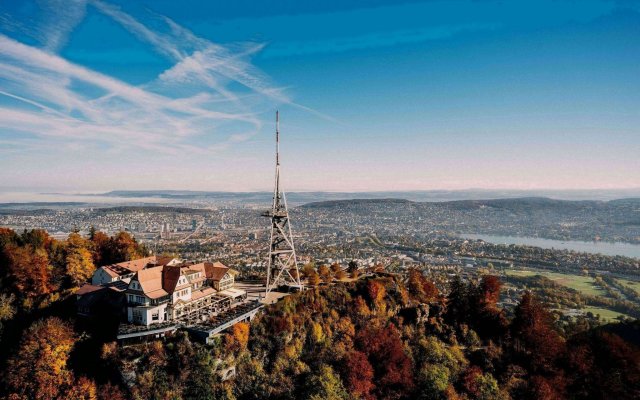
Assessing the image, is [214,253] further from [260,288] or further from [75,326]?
[75,326]

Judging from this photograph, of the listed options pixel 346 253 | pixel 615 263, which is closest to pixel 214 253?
pixel 346 253

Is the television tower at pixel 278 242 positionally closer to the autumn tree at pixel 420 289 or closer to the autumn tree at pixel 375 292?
the autumn tree at pixel 375 292

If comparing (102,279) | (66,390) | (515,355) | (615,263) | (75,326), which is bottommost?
(615,263)

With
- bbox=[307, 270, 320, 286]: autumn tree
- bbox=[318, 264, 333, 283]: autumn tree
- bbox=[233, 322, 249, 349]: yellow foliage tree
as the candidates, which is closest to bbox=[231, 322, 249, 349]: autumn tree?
bbox=[233, 322, 249, 349]: yellow foliage tree

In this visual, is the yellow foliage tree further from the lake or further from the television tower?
the lake

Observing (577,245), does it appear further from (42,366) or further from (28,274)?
(42,366)

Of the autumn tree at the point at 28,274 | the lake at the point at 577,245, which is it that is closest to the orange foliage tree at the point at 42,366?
the autumn tree at the point at 28,274
